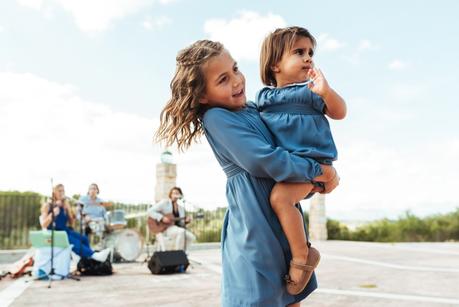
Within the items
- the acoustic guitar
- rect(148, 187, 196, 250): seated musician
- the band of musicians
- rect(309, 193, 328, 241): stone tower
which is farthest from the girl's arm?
rect(309, 193, 328, 241): stone tower

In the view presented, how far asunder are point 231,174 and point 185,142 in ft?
0.77

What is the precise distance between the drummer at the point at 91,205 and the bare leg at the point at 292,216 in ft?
27.4

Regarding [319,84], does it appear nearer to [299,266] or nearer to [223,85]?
[223,85]

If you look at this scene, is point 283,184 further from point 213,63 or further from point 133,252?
point 133,252

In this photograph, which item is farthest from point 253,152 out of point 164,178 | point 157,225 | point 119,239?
point 164,178

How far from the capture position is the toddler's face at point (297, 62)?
5.15 ft

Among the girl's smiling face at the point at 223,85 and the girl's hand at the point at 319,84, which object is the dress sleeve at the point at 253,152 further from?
the girl's hand at the point at 319,84

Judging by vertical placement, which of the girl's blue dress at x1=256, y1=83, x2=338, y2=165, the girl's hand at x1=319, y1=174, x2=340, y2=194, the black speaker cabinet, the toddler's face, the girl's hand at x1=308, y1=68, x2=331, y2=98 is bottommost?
the black speaker cabinet

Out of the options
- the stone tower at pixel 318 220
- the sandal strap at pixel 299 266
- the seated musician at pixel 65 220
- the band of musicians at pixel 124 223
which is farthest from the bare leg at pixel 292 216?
the stone tower at pixel 318 220

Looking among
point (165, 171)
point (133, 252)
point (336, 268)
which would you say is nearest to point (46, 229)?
point (133, 252)

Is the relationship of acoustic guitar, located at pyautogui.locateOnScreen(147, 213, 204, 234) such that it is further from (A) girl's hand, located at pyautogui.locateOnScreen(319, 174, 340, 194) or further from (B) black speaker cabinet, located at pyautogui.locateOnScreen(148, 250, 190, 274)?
(A) girl's hand, located at pyautogui.locateOnScreen(319, 174, 340, 194)

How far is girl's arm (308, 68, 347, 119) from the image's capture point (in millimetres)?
1466

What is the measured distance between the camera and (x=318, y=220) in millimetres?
17750

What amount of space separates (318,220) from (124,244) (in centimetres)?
973
